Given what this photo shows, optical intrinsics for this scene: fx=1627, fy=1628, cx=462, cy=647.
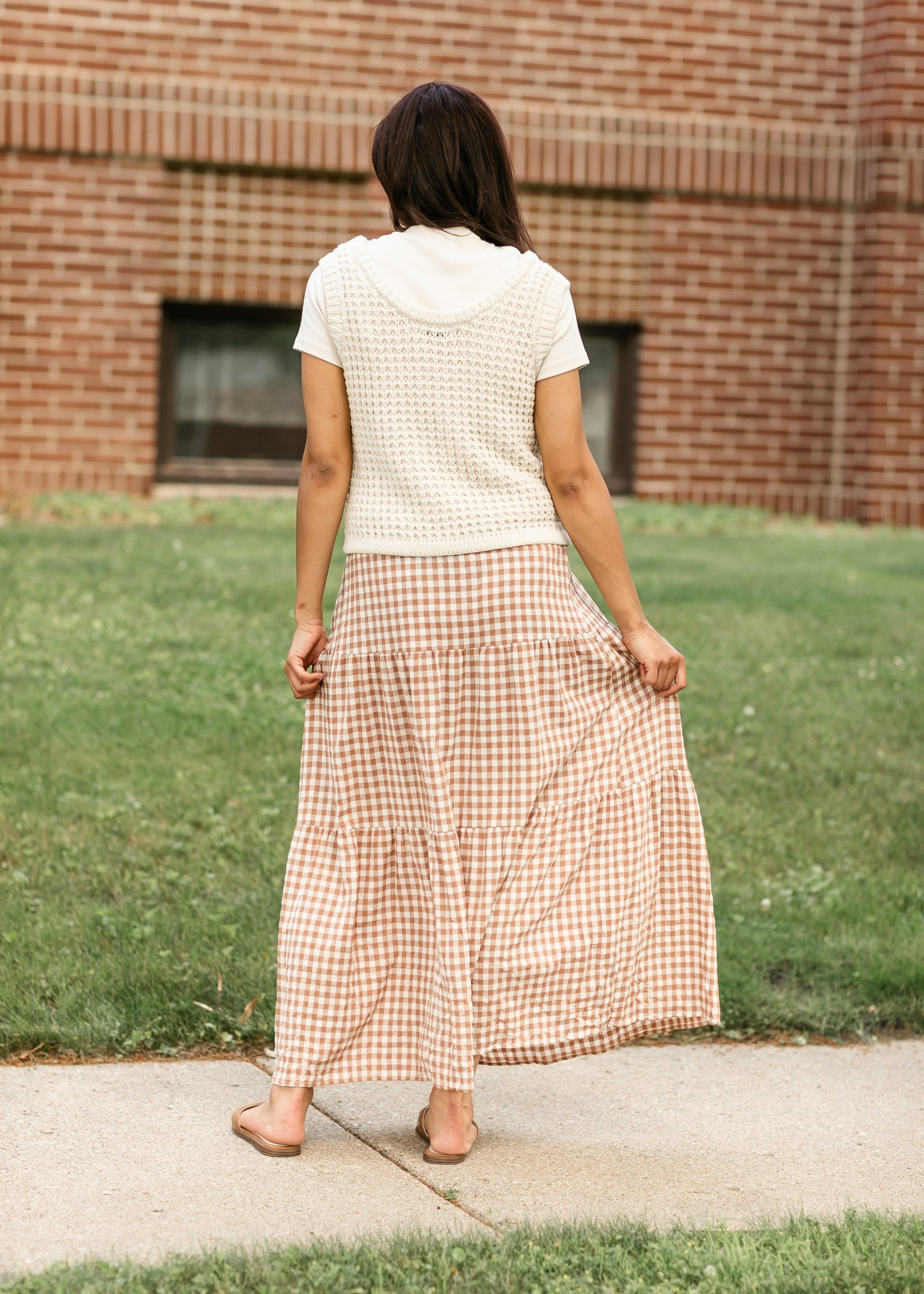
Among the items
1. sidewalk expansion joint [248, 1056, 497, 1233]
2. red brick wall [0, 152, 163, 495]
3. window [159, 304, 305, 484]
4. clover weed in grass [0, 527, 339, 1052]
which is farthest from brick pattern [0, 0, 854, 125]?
sidewalk expansion joint [248, 1056, 497, 1233]

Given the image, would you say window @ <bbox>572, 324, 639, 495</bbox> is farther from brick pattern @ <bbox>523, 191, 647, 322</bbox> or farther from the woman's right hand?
the woman's right hand

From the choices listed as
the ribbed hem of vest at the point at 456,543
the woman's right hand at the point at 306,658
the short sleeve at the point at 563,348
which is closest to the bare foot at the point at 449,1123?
the woman's right hand at the point at 306,658

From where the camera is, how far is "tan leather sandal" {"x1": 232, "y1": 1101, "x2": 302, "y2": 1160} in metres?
2.98

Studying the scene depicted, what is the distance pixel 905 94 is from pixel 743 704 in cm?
618

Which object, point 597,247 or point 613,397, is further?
point 613,397

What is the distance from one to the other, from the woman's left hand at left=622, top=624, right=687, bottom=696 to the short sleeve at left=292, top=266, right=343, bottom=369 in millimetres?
738

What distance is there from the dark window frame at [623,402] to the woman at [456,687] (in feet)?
26.2

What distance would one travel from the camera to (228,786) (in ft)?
16.1

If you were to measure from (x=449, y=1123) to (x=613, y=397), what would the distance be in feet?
28.0

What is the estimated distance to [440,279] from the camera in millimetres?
2883

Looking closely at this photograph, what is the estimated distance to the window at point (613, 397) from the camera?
10.9 metres

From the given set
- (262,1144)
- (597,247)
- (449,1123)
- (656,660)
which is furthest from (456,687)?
(597,247)

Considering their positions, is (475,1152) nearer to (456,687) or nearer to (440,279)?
(456,687)

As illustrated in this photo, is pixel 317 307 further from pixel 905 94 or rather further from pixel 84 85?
pixel 905 94
